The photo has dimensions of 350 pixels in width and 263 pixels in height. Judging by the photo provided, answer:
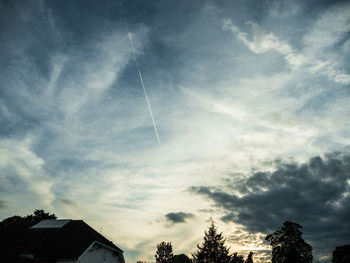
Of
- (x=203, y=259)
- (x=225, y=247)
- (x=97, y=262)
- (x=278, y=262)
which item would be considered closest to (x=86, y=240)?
(x=97, y=262)

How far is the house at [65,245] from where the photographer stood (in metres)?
24.9

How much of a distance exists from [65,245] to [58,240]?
199cm

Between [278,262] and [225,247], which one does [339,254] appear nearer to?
[278,262]

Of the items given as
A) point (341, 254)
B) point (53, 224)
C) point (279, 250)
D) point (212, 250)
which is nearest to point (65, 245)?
point (53, 224)

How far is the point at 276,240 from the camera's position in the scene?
169ft

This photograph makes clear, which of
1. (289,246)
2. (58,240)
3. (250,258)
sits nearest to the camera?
(58,240)

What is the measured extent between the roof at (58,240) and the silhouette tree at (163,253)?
5817 centimetres

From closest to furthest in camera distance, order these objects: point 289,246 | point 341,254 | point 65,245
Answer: point 65,245 < point 289,246 < point 341,254

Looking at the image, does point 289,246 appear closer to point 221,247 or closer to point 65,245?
point 221,247

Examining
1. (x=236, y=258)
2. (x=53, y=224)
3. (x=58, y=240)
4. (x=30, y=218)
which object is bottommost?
(x=236, y=258)

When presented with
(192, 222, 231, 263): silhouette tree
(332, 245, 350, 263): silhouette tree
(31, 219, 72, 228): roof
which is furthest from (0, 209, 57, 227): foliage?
(332, 245, 350, 263): silhouette tree

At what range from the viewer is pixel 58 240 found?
27.9m

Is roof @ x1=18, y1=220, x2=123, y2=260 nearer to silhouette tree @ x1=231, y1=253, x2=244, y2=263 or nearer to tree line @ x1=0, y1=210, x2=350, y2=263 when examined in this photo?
tree line @ x1=0, y1=210, x2=350, y2=263

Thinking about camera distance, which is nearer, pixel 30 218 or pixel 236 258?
pixel 236 258
